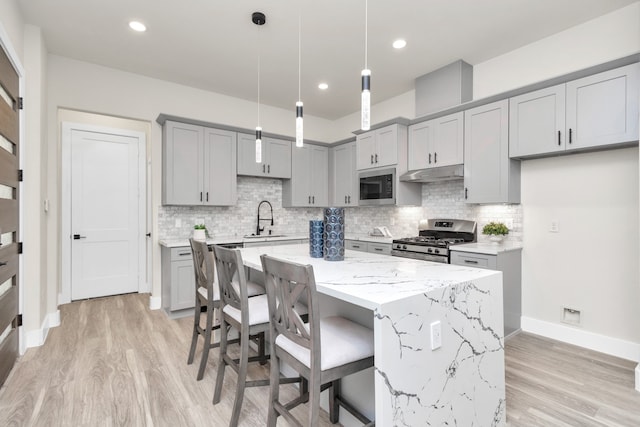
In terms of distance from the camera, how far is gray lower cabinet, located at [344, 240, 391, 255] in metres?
4.18

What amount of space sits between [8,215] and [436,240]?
157 inches

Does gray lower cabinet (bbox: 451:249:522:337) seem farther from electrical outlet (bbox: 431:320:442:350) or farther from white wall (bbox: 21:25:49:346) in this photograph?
white wall (bbox: 21:25:49:346)

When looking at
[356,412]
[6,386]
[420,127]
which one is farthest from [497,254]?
[6,386]

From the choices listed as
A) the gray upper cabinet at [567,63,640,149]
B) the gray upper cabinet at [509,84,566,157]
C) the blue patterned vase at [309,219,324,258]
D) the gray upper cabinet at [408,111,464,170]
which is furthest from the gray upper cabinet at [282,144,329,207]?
the gray upper cabinet at [567,63,640,149]

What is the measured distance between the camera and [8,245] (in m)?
2.50

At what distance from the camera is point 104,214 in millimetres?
4730

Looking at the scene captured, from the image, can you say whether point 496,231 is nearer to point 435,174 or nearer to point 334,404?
point 435,174

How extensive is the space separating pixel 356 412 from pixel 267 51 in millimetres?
3391

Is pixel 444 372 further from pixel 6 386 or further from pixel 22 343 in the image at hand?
pixel 22 343

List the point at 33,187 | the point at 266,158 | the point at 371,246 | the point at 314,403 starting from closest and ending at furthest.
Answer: the point at 314,403 < the point at 33,187 < the point at 371,246 < the point at 266,158

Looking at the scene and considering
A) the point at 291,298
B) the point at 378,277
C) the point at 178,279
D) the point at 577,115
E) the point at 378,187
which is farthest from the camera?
the point at 378,187

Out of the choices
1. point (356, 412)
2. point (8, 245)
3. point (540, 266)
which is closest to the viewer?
point (356, 412)

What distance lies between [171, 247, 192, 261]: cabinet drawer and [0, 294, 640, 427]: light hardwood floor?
2.85 ft

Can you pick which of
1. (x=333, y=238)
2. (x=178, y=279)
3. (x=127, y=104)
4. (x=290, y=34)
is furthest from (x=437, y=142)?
(x=127, y=104)
